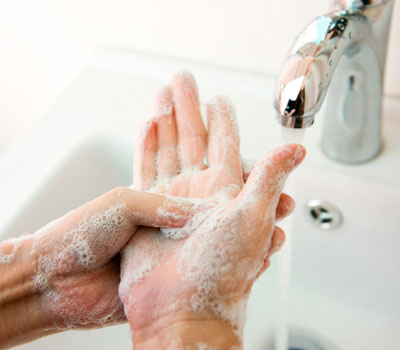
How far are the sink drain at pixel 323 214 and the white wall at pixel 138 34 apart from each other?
0.64ft

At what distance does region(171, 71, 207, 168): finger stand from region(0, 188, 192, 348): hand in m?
0.11

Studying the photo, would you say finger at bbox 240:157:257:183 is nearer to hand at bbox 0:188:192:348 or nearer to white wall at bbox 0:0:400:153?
hand at bbox 0:188:192:348

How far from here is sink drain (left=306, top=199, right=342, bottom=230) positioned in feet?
2.03

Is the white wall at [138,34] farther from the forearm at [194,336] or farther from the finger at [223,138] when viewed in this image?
the forearm at [194,336]

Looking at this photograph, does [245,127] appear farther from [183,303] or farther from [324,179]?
[183,303]

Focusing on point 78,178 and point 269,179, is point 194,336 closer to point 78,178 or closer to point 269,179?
point 269,179

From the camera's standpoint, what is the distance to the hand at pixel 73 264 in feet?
1.33

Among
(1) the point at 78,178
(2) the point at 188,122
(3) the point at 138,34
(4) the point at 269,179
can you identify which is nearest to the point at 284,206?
(4) the point at 269,179

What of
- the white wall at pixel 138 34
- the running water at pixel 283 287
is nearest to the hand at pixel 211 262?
the running water at pixel 283 287

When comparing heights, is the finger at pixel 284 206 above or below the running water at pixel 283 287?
above

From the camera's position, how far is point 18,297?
0.42 metres

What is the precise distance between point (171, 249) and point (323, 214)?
282 mm

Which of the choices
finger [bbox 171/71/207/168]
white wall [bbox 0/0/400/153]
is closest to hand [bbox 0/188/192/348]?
finger [bbox 171/71/207/168]

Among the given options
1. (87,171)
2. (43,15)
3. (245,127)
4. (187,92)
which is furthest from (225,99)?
(43,15)
